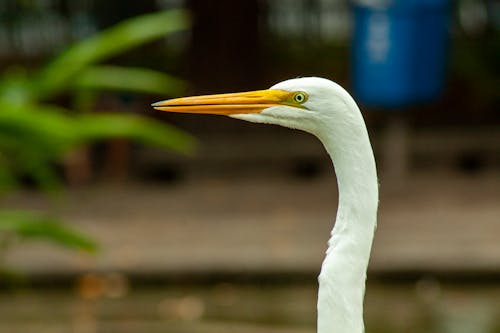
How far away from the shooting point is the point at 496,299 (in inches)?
319

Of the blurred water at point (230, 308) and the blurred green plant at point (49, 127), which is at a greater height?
the blurred green plant at point (49, 127)

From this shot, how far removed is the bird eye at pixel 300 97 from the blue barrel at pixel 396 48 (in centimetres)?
714

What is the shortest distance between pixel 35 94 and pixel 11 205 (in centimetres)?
404

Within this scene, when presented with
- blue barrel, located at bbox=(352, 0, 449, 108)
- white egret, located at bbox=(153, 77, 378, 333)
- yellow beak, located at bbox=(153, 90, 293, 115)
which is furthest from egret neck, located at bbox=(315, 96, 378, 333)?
blue barrel, located at bbox=(352, 0, 449, 108)

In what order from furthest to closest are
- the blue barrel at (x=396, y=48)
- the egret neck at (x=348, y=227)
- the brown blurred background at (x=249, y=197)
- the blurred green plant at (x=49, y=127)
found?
the blue barrel at (x=396, y=48)
the brown blurred background at (x=249, y=197)
the blurred green plant at (x=49, y=127)
the egret neck at (x=348, y=227)

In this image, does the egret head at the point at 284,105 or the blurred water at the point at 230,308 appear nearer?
the egret head at the point at 284,105

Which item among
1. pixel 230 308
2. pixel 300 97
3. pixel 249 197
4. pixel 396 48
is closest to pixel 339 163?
pixel 300 97

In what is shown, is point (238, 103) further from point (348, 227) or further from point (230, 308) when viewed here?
point (230, 308)

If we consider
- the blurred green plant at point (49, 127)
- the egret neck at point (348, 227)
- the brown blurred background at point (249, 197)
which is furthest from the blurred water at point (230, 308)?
the egret neck at point (348, 227)

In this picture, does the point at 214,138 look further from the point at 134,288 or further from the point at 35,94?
the point at 35,94

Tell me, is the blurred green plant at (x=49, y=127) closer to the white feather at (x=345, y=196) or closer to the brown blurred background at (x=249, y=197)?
the brown blurred background at (x=249, y=197)

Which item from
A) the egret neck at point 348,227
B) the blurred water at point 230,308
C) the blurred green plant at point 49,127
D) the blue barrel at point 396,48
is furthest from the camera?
the blue barrel at point 396,48

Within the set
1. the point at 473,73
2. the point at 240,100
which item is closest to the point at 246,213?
the point at 473,73

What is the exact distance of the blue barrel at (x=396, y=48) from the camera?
33.4ft
